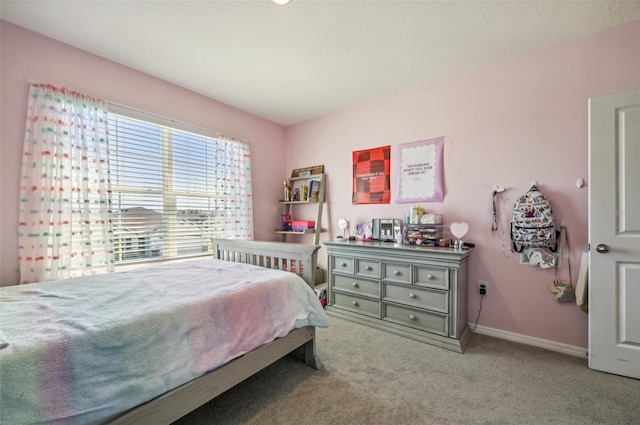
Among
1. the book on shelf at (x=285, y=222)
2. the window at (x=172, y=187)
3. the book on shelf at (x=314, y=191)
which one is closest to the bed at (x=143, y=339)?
the window at (x=172, y=187)

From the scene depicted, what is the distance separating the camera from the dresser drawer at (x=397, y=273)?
2.40 metres

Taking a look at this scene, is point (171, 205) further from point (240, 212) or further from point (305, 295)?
point (305, 295)

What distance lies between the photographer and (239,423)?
4.57 ft

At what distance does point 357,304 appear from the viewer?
271 centimetres

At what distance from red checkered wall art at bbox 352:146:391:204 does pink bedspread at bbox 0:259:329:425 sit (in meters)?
1.68

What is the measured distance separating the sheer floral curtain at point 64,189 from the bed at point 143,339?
0.41 meters

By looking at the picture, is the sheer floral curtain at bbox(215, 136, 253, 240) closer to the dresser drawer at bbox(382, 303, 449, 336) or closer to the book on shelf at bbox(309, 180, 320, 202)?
the book on shelf at bbox(309, 180, 320, 202)

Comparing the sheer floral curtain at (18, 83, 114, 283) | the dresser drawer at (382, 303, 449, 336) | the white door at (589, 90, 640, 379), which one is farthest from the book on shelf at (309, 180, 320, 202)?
the white door at (589, 90, 640, 379)

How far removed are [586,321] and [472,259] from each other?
0.87 m

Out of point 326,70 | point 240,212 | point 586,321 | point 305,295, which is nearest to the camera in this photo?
point 305,295

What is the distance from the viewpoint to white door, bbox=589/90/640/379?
1.73m

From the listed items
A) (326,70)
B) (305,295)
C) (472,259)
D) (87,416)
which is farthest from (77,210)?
(472,259)

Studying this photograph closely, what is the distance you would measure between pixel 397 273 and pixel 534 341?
123 centimetres

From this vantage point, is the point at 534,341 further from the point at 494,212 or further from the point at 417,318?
the point at 494,212
